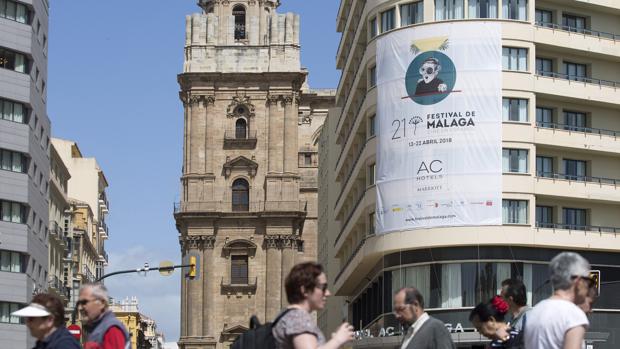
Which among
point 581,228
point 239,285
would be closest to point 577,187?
point 581,228

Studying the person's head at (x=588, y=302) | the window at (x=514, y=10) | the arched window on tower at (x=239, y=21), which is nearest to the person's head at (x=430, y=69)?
the window at (x=514, y=10)

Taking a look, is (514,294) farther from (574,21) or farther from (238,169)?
(238,169)

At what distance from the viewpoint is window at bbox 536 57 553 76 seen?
62.4 m

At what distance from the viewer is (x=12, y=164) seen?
7062 centimetres

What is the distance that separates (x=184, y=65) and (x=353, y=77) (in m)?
44.1

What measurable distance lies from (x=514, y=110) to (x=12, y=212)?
81.2 ft

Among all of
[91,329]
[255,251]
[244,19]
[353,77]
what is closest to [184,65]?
[244,19]

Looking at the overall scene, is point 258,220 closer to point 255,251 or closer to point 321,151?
point 255,251

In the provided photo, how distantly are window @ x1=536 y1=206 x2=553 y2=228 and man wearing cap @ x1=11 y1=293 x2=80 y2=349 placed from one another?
160 feet

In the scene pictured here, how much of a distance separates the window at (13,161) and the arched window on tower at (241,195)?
4613cm

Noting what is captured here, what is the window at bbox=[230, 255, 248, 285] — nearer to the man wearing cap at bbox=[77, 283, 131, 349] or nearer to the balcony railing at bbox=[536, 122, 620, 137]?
the balcony railing at bbox=[536, 122, 620, 137]

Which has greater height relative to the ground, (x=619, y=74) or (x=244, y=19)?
(x=244, y=19)

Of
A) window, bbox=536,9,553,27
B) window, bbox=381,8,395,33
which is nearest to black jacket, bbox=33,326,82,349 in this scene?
window, bbox=536,9,553,27

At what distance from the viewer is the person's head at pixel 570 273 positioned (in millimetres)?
11594
